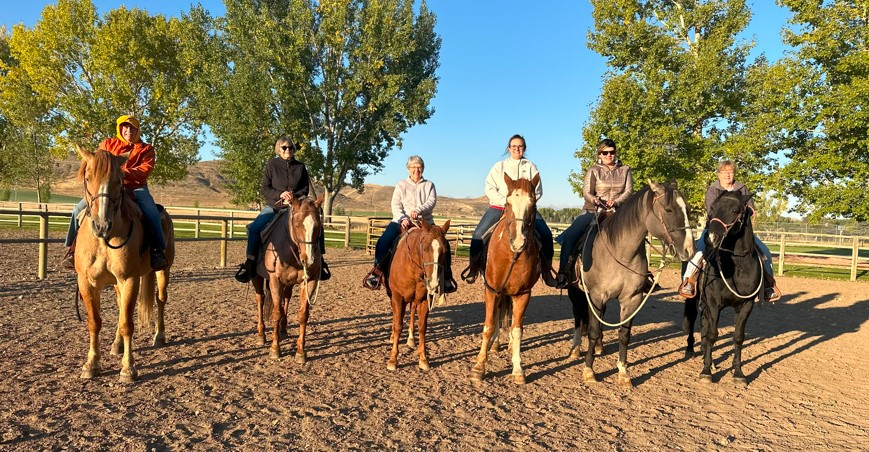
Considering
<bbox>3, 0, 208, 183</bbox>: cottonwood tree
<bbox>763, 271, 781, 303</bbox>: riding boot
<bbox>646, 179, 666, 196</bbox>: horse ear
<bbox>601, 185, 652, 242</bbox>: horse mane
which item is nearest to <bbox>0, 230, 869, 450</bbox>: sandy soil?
<bbox>763, 271, 781, 303</bbox>: riding boot

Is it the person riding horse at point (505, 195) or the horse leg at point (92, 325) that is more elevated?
the person riding horse at point (505, 195)

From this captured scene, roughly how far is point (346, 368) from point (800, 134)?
20.7 m

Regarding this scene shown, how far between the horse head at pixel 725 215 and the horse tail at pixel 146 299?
Result: 6899 mm

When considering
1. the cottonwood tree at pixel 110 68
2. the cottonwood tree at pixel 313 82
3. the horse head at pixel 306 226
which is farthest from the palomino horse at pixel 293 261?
the cottonwood tree at pixel 110 68

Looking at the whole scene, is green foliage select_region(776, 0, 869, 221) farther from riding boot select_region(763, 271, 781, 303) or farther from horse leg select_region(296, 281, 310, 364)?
horse leg select_region(296, 281, 310, 364)

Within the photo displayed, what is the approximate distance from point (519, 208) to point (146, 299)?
192 inches

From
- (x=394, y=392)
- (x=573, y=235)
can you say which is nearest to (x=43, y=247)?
(x=394, y=392)

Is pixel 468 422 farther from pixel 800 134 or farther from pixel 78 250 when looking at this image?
pixel 800 134

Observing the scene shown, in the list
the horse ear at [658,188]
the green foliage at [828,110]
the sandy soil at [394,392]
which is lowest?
the sandy soil at [394,392]

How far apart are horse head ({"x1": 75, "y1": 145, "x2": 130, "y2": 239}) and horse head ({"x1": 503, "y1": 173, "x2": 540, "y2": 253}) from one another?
3.87 m

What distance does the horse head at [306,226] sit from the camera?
18.3ft

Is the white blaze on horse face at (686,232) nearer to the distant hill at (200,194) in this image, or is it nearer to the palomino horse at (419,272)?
the palomino horse at (419,272)

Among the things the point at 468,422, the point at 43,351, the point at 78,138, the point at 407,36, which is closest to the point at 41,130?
the point at 78,138

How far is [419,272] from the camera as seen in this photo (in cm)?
573
